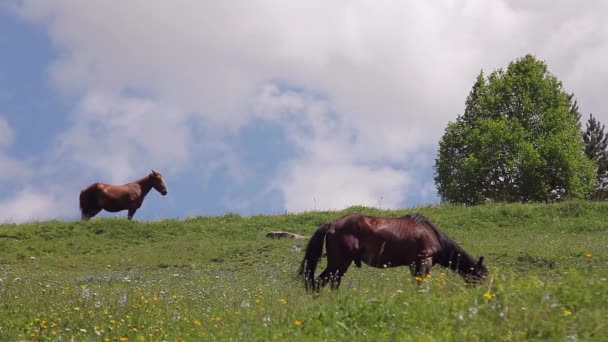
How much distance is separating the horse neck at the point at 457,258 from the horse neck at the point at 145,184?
24278mm

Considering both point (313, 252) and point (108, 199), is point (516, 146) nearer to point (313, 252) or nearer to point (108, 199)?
point (108, 199)

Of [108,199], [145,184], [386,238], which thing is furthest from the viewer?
[145,184]

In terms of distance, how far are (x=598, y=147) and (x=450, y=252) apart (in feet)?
236

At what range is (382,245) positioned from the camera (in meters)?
15.6

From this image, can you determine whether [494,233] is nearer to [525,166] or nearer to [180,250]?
[180,250]

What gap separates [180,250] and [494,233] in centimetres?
1141

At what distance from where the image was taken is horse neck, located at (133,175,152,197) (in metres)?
37.9

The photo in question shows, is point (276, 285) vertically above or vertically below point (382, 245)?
below

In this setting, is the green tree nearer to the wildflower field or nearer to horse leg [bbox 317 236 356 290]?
the wildflower field

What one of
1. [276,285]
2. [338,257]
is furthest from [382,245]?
[276,285]

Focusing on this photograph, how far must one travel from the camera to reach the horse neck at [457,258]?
15.3 meters

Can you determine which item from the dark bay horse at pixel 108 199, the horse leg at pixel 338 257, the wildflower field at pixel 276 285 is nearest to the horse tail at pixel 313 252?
the horse leg at pixel 338 257

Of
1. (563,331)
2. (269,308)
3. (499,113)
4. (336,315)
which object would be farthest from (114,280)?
(499,113)

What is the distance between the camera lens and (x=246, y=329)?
9.21 m
